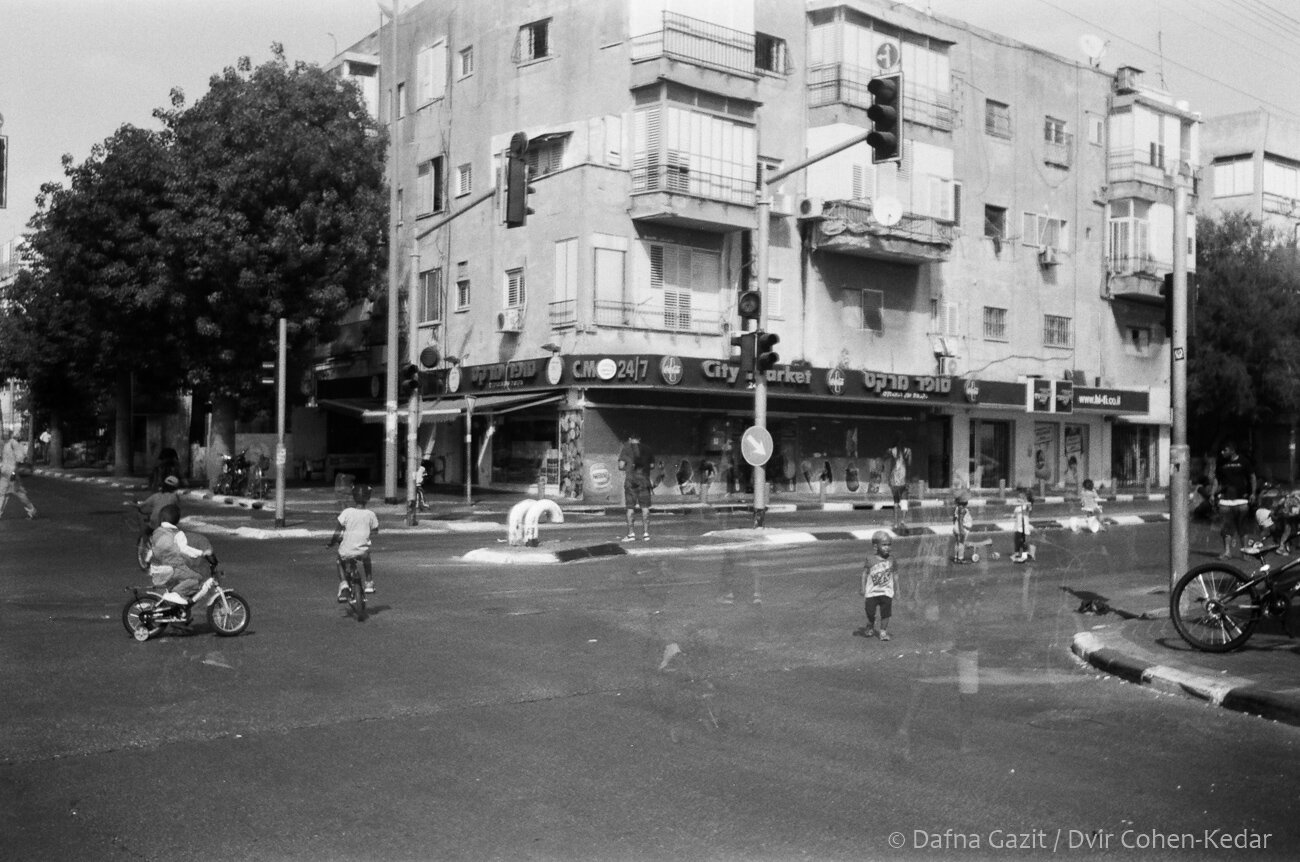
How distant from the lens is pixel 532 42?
3881 cm

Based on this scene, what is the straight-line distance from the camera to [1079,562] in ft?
63.7

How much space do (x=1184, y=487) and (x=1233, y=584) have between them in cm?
236

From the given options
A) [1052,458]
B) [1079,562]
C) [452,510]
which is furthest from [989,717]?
[1052,458]

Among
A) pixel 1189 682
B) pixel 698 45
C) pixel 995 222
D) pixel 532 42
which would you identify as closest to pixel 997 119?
pixel 995 222

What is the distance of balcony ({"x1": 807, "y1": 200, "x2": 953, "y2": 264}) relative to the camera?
39812mm

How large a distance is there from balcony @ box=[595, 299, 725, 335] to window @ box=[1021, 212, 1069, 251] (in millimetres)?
15547

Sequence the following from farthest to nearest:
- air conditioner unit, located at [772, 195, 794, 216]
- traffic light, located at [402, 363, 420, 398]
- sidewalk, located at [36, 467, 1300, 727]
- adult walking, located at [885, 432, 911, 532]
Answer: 1. air conditioner unit, located at [772, 195, 794, 216]
2. traffic light, located at [402, 363, 420, 398]
3. adult walking, located at [885, 432, 911, 532]
4. sidewalk, located at [36, 467, 1300, 727]

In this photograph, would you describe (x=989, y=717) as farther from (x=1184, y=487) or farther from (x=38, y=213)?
(x=38, y=213)

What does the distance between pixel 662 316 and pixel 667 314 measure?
277mm

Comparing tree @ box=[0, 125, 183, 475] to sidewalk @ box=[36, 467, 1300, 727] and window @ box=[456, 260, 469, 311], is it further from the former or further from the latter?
window @ box=[456, 260, 469, 311]

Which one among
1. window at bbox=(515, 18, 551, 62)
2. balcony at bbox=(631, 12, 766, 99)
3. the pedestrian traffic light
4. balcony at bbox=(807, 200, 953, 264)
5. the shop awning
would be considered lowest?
the shop awning

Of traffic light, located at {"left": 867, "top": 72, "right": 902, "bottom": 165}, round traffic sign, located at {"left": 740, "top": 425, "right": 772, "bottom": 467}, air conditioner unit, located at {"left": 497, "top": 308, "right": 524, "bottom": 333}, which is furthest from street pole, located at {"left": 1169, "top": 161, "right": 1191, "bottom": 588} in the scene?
air conditioner unit, located at {"left": 497, "top": 308, "right": 524, "bottom": 333}

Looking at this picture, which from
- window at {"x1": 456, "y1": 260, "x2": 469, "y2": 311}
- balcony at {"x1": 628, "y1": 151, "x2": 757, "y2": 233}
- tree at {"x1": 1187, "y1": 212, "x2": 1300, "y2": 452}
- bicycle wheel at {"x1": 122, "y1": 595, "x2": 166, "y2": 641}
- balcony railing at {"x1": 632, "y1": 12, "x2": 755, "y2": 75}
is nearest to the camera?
bicycle wheel at {"x1": 122, "y1": 595, "x2": 166, "y2": 641}

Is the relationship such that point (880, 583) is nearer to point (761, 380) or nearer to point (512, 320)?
point (761, 380)
